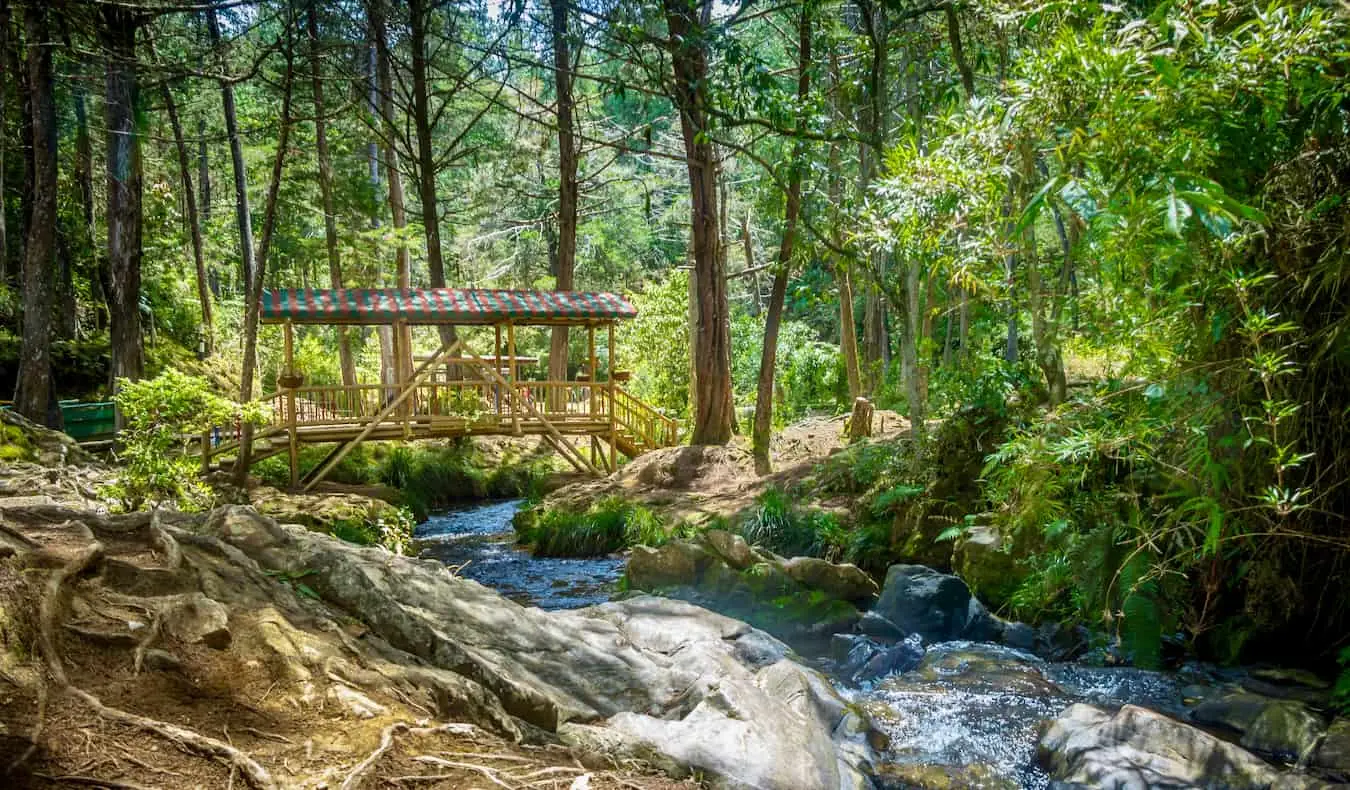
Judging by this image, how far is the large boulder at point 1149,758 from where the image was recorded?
157 inches

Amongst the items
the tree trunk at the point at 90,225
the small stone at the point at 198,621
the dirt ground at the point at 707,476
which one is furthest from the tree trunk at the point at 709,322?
the tree trunk at the point at 90,225

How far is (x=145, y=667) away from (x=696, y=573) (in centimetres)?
530

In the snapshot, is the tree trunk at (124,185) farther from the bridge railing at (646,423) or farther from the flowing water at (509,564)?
the bridge railing at (646,423)

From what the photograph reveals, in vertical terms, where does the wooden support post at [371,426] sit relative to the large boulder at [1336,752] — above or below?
above

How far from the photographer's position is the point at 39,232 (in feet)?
32.7

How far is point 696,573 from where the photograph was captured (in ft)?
25.5

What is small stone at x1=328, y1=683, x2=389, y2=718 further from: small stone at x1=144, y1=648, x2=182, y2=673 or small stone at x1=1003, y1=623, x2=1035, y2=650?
small stone at x1=1003, y1=623, x2=1035, y2=650

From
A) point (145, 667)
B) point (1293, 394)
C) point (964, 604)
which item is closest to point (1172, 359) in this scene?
point (1293, 394)

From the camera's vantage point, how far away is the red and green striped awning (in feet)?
40.7

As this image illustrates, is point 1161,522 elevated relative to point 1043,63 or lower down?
lower down

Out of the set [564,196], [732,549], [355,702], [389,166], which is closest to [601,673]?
[355,702]

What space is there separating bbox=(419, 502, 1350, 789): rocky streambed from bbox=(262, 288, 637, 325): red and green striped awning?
551 centimetres

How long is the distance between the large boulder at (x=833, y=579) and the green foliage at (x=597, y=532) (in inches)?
112

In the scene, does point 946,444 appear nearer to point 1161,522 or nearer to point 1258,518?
point 1161,522
